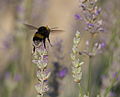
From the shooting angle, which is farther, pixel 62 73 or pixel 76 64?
pixel 62 73

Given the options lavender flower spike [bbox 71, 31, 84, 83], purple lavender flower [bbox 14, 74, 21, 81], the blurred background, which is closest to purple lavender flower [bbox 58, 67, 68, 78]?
the blurred background

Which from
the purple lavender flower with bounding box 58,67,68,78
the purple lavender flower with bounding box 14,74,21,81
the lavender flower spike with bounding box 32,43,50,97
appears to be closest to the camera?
the lavender flower spike with bounding box 32,43,50,97

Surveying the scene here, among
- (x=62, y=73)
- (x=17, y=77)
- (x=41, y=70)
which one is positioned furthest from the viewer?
(x=17, y=77)

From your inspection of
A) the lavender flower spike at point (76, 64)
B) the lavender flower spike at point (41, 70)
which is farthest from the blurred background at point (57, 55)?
the lavender flower spike at point (41, 70)

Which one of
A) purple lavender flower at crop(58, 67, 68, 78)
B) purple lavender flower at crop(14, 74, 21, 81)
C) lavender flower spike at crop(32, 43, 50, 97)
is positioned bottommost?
purple lavender flower at crop(14, 74, 21, 81)

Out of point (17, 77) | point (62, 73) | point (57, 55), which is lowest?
point (17, 77)

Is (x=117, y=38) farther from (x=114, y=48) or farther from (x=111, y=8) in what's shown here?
(x=111, y=8)

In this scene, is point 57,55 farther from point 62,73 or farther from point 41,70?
point 41,70

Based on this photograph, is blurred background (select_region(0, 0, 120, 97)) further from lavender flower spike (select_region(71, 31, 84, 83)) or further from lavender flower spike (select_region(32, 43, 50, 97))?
lavender flower spike (select_region(32, 43, 50, 97))

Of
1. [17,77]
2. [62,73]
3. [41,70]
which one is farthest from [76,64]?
[17,77]

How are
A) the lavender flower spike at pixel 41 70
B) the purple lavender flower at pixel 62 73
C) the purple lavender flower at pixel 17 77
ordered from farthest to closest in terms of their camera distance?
the purple lavender flower at pixel 17 77 < the purple lavender flower at pixel 62 73 < the lavender flower spike at pixel 41 70

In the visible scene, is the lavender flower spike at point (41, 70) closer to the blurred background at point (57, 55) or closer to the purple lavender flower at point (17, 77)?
the blurred background at point (57, 55)

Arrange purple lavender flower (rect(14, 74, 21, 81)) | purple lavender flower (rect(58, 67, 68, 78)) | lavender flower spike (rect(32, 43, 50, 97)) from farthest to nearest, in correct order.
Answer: purple lavender flower (rect(14, 74, 21, 81)) → purple lavender flower (rect(58, 67, 68, 78)) → lavender flower spike (rect(32, 43, 50, 97))
